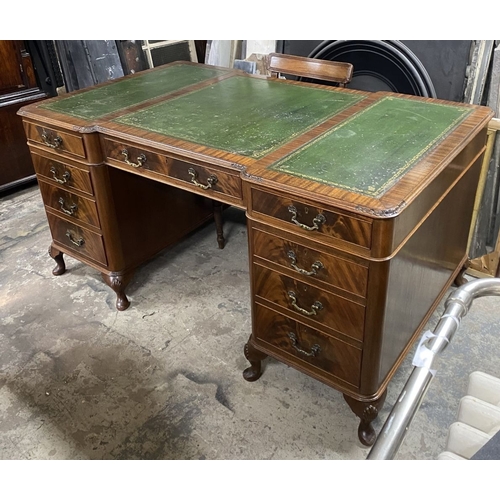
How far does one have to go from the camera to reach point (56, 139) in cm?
192

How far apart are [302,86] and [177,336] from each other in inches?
42.9

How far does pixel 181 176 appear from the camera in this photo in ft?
5.47

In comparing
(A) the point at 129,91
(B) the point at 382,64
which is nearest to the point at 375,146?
(B) the point at 382,64

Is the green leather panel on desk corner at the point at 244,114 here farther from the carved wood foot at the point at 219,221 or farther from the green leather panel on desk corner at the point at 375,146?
the carved wood foot at the point at 219,221

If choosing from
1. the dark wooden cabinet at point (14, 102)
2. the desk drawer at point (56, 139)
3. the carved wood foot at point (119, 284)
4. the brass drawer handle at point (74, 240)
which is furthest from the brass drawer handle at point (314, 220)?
the dark wooden cabinet at point (14, 102)

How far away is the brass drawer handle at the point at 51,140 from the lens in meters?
1.92

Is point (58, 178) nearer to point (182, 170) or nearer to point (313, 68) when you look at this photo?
point (182, 170)

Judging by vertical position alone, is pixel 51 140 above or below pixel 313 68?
below

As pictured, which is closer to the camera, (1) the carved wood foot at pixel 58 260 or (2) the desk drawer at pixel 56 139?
(2) the desk drawer at pixel 56 139

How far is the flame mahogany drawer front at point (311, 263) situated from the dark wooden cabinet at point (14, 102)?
7.41 feet

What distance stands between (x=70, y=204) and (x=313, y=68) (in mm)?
1123

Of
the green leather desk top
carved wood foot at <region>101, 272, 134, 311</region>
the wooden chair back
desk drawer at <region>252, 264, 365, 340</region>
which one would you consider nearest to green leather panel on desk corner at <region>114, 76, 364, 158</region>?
the green leather desk top

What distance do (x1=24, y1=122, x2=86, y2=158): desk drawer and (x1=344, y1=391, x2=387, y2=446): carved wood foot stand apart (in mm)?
1238

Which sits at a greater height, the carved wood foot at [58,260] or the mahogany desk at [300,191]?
the mahogany desk at [300,191]
